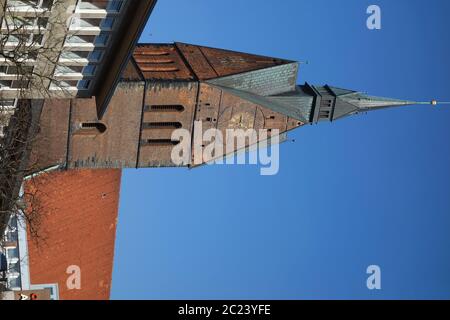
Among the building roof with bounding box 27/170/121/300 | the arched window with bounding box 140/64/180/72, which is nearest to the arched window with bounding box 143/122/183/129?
the arched window with bounding box 140/64/180/72

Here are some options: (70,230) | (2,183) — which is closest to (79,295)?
(70,230)

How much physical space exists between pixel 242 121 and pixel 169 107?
10.0 feet

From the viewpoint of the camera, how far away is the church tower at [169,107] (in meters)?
33.7

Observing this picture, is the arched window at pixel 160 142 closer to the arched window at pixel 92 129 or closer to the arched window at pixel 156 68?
the arched window at pixel 92 129

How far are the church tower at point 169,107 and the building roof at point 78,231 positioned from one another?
10.1 ft

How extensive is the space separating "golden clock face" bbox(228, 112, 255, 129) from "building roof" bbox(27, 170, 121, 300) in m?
6.77

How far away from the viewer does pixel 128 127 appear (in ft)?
113

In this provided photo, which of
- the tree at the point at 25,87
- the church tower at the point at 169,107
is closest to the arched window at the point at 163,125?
the church tower at the point at 169,107

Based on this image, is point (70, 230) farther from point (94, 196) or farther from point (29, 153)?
point (29, 153)

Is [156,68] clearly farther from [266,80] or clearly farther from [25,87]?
[25,87]

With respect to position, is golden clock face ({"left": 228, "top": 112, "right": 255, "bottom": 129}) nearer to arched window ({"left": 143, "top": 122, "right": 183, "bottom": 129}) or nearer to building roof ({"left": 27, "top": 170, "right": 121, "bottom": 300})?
arched window ({"left": 143, "top": 122, "right": 183, "bottom": 129})

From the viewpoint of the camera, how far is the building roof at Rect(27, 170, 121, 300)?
3769 cm

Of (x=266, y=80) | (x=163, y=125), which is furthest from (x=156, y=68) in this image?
(x=266, y=80)

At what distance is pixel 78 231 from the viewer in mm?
39219
